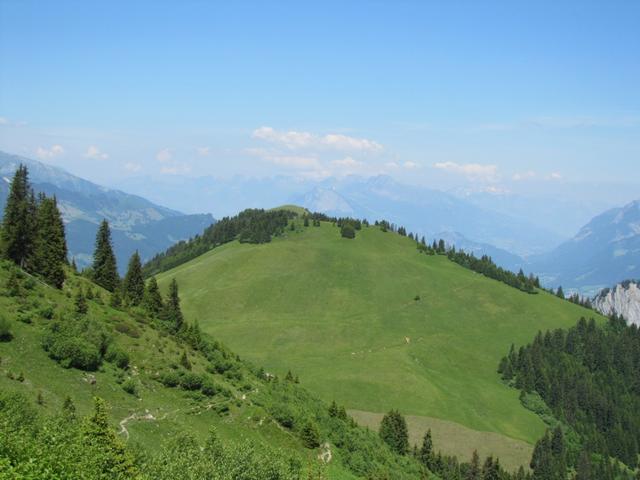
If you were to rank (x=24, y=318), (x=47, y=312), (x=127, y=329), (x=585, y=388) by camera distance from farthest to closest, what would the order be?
(x=585, y=388), (x=127, y=329), (x=47, y=312), (x=24, y=318)

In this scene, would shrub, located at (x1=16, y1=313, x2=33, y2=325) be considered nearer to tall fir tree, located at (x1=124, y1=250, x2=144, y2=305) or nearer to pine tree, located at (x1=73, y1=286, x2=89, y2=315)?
pine tree, located at (x1=73, y1=286, x2=89, y2=315)

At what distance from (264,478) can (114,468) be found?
1100cm

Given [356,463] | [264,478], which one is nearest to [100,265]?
[356,463]

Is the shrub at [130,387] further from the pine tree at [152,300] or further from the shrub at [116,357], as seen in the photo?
the pine tree at [152,300]

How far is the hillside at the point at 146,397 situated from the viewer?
1449 inches

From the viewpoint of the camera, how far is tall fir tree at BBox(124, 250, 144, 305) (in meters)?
82.4

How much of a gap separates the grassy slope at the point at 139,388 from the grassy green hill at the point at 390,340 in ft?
219

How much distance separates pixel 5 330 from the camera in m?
51.0

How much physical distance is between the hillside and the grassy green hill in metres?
53.8

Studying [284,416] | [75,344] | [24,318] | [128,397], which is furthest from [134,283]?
[284,416]

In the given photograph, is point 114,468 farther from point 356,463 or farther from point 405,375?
point 405,375

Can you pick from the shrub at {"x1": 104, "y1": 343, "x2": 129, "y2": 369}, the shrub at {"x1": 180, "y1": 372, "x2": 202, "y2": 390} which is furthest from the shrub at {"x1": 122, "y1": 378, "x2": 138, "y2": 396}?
the shrub at {"x1": 180, "y1": 372, "x2": 202, "y2": 390}

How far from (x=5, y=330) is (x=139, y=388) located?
1407 centimetres

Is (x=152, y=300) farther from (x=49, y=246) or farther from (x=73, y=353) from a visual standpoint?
(x=73, y=353)
